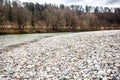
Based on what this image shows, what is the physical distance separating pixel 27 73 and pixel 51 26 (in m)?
103

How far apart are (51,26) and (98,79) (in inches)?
4143

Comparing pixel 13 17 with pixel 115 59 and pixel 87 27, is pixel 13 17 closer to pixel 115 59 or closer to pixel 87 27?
pixel 87 27

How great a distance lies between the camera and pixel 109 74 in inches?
401

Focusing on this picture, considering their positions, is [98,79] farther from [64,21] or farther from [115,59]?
[64,21]

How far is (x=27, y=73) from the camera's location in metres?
12.2

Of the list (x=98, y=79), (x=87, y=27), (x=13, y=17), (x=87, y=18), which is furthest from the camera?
(x=87, y=18)

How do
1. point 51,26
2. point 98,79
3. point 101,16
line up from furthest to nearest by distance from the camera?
point 101,16 → point 51,26 → point 98,79

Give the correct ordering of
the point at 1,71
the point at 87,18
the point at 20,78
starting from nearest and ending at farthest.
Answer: the point at 20,78 < the point at 1,71 < the point at 87,18

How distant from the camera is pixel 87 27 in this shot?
129 meters

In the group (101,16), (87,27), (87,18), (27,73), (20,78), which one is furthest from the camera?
(101,16)

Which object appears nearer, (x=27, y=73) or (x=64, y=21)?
(x=27, y=73)

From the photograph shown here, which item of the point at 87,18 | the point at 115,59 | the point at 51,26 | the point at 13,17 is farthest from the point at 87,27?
the point at 115,59

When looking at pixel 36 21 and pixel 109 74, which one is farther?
pixel 36 21

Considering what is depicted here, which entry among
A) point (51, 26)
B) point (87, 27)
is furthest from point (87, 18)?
point (51, 26)
